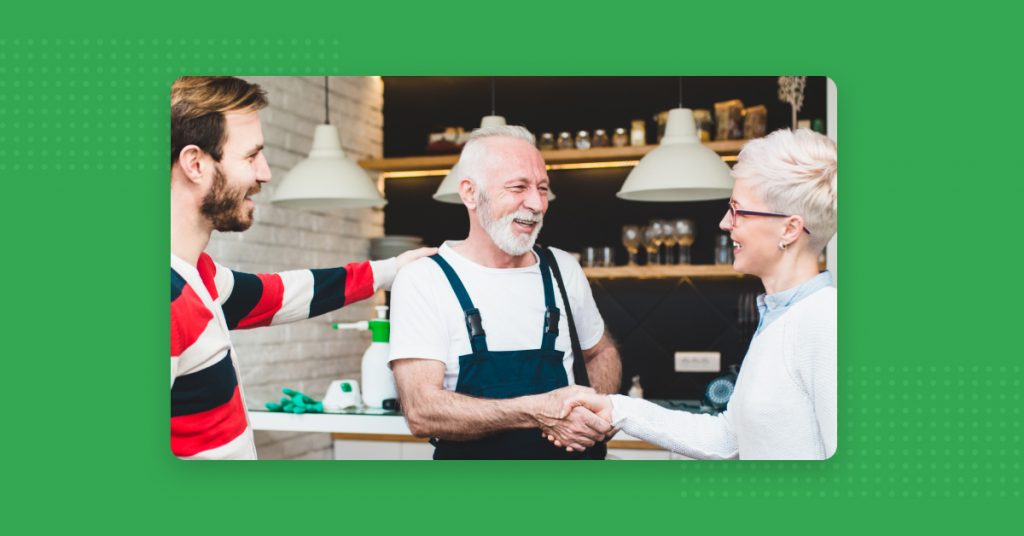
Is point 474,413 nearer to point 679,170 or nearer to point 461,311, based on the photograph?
point 461,311

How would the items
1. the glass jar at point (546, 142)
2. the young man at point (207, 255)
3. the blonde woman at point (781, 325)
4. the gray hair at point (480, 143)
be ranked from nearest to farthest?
the blonde woman at point (781, 325), the young man at point (207, 255), the gray hair at point (480, 143), the glass jar at point (546, 142)

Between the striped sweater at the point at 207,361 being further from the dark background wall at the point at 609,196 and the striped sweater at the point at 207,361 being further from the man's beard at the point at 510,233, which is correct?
the man's beard at the point at 510,233

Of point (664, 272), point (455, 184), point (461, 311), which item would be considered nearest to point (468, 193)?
point (455, 184)

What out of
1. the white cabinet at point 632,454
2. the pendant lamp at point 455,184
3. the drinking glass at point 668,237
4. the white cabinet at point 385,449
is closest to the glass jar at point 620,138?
the drinking glass at point 668,237

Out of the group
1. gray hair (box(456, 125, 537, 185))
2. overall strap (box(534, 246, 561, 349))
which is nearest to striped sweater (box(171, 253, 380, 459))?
gray hair (box(456, 125, 537, 185))

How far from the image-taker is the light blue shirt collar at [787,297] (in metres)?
2.30

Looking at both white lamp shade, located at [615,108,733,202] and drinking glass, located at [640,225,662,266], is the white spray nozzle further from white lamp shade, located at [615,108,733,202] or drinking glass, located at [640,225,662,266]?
drinking glass, located at [640,225,662,266]

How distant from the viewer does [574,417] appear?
93.7 inches

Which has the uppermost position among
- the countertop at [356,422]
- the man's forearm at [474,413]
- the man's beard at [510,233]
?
the man's beard at [510,233]

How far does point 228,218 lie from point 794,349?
4.59 ft

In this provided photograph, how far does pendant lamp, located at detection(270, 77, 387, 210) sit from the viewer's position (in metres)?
2.80

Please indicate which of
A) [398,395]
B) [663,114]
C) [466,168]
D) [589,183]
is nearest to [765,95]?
[663,114]

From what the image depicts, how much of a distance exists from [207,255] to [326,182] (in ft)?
1.65

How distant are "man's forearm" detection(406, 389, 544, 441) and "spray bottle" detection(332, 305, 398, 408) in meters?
0.24
